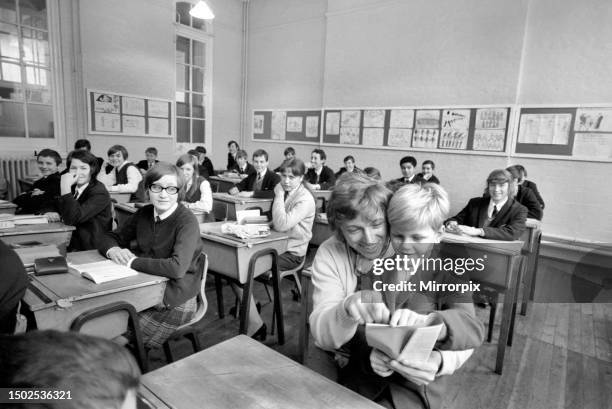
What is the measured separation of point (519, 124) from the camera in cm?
493

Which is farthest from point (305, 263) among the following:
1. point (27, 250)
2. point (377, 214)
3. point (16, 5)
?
point (16, 5)

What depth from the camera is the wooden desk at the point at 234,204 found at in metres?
4.04

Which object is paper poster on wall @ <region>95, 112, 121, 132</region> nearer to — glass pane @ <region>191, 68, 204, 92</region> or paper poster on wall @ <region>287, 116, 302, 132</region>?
glass pane @ <region>191, 68, 204, 92</region>

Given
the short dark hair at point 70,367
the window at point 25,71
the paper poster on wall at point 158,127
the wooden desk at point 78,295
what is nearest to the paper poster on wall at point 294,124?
the paper poster on wall at point 158,127

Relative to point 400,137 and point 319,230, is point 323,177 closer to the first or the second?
point 400,137

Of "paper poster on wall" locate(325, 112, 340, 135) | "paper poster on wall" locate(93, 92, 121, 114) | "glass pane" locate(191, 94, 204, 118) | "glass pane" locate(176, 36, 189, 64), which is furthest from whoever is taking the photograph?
"glass pane" locate(191, 94, 204, 118)

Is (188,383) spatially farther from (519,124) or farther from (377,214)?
(519,124)

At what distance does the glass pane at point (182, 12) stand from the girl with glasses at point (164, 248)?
627 cm

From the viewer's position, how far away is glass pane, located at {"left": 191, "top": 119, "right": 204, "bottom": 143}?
7.77 metres

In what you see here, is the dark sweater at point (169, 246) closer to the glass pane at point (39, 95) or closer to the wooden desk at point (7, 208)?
the wooden desk at point (7, 208)

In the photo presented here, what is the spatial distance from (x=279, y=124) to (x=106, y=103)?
10.1ft

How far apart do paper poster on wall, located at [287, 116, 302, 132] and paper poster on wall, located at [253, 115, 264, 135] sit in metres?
0.79

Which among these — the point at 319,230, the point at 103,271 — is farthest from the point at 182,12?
the point at 103,271

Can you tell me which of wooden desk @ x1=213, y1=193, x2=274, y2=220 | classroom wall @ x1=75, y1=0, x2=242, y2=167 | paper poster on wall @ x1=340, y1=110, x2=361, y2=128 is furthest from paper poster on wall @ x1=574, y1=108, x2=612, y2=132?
classroom wall @ x1=75, y1=0, x2=242, y2=167
